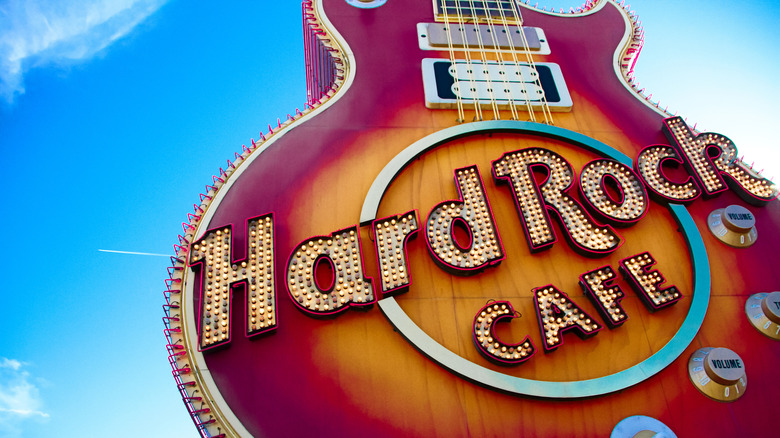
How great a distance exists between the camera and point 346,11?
12953 millimetres

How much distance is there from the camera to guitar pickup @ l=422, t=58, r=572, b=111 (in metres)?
10.9

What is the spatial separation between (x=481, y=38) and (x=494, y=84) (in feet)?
6.02

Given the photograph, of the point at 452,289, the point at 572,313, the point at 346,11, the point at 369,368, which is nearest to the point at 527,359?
the point at 572,313

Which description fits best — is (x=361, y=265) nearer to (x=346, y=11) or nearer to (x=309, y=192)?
(x=309, y=192)

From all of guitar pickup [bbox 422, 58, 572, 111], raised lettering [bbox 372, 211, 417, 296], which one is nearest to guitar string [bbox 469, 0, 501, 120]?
guitar pickup [bbox 422, 58, 572, 111]

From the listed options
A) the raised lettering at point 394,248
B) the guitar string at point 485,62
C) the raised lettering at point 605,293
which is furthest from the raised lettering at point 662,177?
the raised lettering at point 394,248

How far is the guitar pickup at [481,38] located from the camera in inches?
484

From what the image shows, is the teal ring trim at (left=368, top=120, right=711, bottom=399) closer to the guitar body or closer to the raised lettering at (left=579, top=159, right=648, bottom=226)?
the guitar body

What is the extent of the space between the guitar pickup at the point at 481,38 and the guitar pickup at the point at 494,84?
2.32ft

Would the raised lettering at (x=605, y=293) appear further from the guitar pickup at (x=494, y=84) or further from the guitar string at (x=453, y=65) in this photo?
the guitar pickup at (x=494, y=84)

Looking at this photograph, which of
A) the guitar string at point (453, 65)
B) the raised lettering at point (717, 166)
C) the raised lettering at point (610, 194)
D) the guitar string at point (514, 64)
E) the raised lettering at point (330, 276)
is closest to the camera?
the raised lettering at point (330, 276)

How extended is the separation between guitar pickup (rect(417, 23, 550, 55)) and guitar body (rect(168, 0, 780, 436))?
178 centimetres

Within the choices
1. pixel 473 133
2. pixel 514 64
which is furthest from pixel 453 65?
pixel 473 133

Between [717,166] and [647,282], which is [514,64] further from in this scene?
[647,282]
